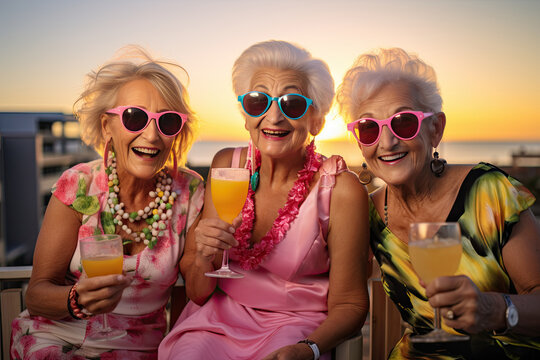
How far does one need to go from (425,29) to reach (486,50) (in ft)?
35.7

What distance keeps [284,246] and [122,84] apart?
1.18 m

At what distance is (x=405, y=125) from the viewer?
6.54ft

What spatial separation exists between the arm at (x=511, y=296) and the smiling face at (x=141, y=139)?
142 cm

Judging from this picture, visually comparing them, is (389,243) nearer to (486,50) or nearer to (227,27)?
(227,27)

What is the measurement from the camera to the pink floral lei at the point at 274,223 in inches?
86.6

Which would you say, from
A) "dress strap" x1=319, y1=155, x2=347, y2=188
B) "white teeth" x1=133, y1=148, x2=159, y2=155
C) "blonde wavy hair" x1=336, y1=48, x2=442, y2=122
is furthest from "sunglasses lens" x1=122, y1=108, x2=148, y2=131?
"blonde wavy hair" x1=336, y1=48, x2=442, y2=122

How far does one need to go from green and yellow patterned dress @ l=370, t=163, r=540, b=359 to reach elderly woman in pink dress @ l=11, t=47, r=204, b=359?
1.18 meters

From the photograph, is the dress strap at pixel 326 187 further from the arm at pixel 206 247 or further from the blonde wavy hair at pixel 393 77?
the arm at pixel 206 247

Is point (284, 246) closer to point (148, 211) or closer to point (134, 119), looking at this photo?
point (148, 211)

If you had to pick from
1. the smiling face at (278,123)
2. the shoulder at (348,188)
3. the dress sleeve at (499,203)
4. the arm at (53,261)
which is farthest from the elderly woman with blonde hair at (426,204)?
the arm at (53,261)

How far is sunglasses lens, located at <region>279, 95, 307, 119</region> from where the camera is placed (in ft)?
6.93

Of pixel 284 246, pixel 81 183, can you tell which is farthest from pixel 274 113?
pixel 81 183

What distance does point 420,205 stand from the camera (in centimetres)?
215

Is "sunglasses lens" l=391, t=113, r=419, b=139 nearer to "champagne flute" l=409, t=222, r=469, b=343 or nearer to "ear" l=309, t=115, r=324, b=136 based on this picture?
"ear" l=309, t=115, r=324, b=136
